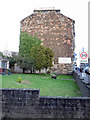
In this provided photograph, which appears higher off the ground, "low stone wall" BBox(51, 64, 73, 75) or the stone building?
the stone building

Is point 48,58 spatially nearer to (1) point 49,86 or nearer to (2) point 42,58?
(2) point 42,58

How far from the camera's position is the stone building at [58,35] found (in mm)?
37750

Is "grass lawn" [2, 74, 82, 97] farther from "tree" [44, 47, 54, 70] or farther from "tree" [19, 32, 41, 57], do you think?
"tree" [19, 32, 41, 57]

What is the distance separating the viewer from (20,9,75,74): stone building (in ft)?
124

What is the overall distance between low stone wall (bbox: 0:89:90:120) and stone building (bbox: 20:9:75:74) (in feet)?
99.0

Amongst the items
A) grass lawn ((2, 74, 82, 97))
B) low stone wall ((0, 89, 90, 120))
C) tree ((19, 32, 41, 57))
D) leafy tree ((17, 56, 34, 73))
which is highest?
tree ((19, 32, 41, 57))

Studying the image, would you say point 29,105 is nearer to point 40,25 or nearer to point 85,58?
point 85,58

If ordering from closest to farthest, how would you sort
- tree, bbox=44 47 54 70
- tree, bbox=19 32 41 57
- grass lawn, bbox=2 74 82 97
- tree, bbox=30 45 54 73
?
1. grass lawn, bbox=2 74 82 97
2. tree, bbox=30 45 54 73
3. tree, bbox=44 47 54 70
4. tree, bbox=19 32 41 57

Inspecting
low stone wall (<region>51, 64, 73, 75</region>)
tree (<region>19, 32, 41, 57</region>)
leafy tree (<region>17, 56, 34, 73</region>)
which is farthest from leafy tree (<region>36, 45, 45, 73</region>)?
low stone wall (<region>51, 64, 73, 75</region>)

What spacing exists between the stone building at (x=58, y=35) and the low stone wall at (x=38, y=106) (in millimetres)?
30185

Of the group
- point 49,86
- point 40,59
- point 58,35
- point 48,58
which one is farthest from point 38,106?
point 58,35

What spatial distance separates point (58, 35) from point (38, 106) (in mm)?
31804

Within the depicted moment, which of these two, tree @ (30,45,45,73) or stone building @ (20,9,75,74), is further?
stone building @ (20,9,75,74)

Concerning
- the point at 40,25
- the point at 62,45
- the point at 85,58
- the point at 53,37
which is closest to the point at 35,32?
the point at 40,25
